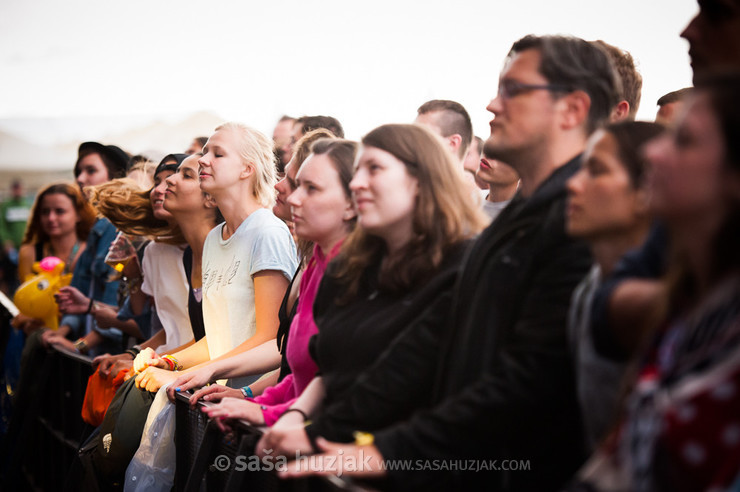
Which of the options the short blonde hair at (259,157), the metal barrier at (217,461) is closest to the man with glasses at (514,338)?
the metal barrier at (217,461)

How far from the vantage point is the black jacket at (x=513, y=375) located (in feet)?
5.59

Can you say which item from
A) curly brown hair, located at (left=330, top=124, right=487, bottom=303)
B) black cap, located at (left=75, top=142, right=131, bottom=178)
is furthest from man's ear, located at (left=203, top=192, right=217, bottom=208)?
black cap, located at (left=75, top=142, right=131, bottom=178)

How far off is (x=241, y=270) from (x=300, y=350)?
90 cm

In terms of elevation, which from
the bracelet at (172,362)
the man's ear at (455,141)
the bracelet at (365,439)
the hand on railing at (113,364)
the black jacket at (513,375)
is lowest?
the hand on railing at (113,364)

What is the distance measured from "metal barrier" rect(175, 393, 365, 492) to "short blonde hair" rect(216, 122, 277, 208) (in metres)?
1.00

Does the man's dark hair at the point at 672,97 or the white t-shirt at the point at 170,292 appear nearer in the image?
the man's dark hair at the point at 672,97

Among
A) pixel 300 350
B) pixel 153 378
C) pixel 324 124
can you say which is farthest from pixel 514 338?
pixel 324 124

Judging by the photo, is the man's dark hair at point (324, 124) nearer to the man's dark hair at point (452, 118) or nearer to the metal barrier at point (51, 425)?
the man's dark hair at point (452, 118)

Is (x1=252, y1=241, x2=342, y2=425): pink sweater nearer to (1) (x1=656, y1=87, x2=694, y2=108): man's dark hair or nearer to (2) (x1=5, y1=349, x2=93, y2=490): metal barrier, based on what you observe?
(1) (x1=656, y1=87, x2=694, y2=108): man's dark hair

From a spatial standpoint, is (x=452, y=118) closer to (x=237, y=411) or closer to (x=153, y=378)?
(x=153, y=378)

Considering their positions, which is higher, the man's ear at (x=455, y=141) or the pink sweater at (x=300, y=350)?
the man's ear at (x=455, y=141)

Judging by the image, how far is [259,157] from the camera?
371 centimetres

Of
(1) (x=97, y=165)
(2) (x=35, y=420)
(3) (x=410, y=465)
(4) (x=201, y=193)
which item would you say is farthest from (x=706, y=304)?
(1) (x=97, y=165)

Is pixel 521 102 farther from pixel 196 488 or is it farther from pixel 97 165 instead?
Answer: pixel 97 165
